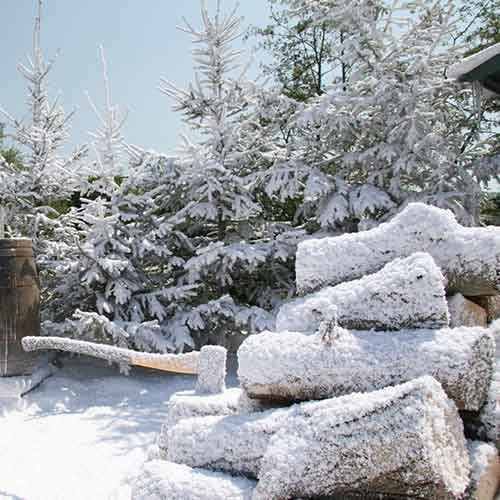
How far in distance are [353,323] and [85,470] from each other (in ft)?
5.82

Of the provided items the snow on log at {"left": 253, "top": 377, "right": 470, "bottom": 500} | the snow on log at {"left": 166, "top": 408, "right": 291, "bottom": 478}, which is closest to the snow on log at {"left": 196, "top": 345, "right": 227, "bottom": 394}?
the snow on log at {"left": 166, "top": 408, "right": 291, "bottom": 478}

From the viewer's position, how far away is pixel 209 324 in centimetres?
500

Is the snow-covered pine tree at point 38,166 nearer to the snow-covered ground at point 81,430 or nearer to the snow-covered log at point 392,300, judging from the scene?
the snow-covered ground at point 81,430

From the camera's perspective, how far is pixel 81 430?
11.3ft

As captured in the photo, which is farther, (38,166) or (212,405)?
(38,166)

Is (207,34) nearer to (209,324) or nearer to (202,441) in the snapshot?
(209,324)

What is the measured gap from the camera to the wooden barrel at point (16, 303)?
407cm

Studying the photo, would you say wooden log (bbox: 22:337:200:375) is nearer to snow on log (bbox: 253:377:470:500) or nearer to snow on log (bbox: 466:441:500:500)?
snow on log (bbox: 253:377:470:500)

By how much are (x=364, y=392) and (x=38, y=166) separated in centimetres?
453

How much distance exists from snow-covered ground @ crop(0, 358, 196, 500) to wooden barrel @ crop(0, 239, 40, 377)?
0.31 m

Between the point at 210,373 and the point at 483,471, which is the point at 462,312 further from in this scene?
the point at 210,373

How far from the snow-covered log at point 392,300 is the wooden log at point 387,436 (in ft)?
1.00

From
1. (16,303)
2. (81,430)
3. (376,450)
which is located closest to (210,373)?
(376,450)

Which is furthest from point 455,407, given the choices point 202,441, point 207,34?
point 207,34
